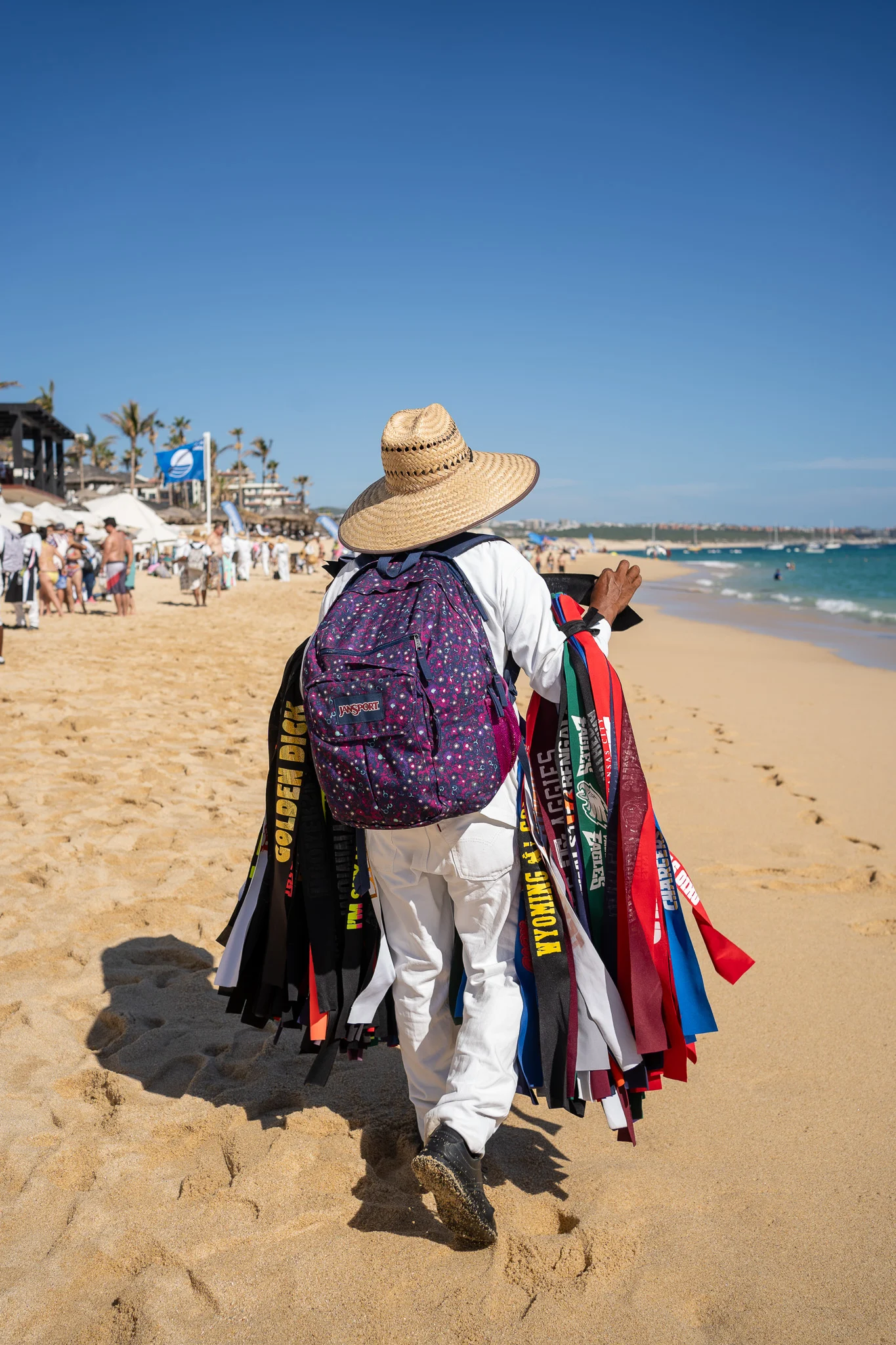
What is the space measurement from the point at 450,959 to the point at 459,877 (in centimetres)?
29

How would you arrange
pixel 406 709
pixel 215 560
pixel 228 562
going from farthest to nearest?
pixel 228 562 → pixel 215 560 → pixel 406 709

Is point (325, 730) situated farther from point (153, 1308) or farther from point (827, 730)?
point (827, 730)

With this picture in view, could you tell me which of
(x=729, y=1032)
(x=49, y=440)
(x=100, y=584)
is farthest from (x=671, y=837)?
(x=49, y=440)

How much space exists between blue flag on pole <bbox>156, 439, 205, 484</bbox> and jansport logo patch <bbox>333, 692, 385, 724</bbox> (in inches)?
968

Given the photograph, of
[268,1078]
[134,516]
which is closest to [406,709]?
[268,1078]

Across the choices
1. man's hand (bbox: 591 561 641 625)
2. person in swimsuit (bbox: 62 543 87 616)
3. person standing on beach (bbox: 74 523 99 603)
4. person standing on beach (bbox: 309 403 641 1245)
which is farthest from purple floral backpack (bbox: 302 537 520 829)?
person standing on beach (bbox: 74 523 99 603)

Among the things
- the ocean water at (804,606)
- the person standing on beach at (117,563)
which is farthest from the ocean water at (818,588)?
the person standing on beach at (117,563)

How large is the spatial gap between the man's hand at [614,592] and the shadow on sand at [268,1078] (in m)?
1.33

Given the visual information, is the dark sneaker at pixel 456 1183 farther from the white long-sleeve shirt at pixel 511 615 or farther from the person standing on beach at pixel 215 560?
the person standing on beach at pixel 215 560

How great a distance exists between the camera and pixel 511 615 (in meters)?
1.86

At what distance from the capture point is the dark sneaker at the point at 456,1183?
1689mm

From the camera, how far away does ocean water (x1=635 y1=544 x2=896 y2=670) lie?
15984 millimetres

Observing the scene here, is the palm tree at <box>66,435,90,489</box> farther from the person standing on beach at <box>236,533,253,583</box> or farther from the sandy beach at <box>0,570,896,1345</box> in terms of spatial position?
the sandy beach at <box>0,570,896,1345</box>

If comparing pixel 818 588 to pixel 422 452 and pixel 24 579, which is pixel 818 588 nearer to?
pixel 24 579
